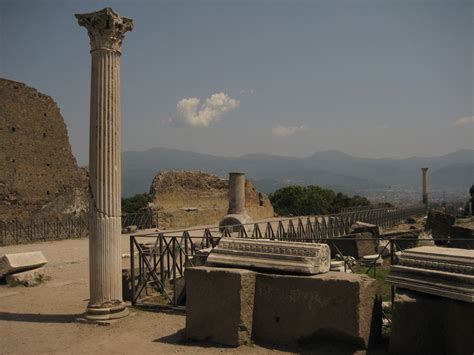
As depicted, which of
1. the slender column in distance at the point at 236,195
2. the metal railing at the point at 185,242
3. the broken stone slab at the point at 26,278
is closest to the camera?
the metal railing at the point at 185,242

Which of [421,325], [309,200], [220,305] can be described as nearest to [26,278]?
[220,305]

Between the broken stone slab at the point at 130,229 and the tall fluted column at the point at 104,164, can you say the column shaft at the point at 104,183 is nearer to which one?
the tall fluted column at the point at 104,164

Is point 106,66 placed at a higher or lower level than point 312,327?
higher

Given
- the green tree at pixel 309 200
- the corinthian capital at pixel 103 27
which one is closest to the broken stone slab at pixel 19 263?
the corinthian capital at pixel 103 27

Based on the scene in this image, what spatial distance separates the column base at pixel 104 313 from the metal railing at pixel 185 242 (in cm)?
97

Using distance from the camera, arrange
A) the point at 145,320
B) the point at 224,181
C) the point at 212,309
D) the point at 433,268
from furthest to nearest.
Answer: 1. the point at 224,181
2. the point at 145,320
3. the point at 212,309
4. the point at 433,268

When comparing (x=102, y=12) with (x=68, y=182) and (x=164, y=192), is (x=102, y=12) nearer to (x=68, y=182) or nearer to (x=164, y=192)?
(x=68, y=182)

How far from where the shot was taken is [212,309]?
6.30 metres

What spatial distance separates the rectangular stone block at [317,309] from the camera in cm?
564

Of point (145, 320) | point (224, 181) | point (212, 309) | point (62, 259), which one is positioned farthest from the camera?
point (224, 181)

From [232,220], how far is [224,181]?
15205mm

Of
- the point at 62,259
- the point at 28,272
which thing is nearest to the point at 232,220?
the point at 62,259

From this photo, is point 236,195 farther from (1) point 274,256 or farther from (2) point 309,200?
(2) point 309,200

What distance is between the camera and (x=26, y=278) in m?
11.0
